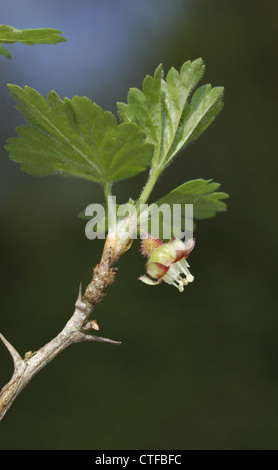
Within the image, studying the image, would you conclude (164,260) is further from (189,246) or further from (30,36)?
(30,36)

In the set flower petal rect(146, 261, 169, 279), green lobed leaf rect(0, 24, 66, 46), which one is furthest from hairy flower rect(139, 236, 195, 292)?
green lobed leaf rect(0, 24, 66, 46)

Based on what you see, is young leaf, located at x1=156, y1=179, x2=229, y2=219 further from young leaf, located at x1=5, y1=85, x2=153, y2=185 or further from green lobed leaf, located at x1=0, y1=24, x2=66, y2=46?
green lobed leaf, located at x1=0, y1=24, x2=66, y2=46

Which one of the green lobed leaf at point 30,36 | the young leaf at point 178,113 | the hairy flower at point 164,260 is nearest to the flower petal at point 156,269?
the hairy flower at point 164,260

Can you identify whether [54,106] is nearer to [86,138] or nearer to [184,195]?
[86,138]

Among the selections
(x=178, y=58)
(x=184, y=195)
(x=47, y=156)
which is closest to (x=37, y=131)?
(x=47, y=156)

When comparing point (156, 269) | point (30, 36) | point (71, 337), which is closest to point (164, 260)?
point (156, 269)

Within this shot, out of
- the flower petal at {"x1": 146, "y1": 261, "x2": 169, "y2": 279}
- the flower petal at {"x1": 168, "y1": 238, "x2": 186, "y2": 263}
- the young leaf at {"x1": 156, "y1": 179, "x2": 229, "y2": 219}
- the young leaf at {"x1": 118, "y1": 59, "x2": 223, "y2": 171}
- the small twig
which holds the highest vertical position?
the young leaf at {"x1": 118, "y1": 59, "x2": 223, "y2": 171}
